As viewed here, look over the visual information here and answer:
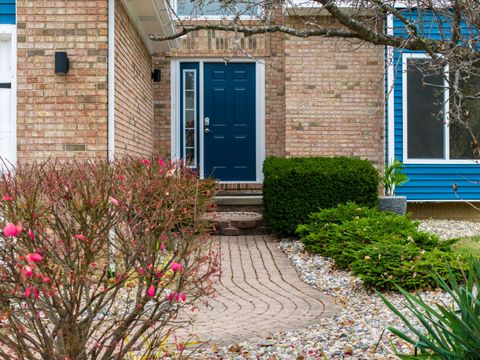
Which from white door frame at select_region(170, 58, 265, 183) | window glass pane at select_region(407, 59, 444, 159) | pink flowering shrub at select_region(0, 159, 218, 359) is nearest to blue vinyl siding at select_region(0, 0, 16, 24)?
pink flowering shrub at select_region(0, 159, 218, 359)

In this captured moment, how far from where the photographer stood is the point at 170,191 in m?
3.66

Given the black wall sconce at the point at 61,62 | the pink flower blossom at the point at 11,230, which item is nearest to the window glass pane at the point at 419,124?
the black wall sconce at the point at 61,62

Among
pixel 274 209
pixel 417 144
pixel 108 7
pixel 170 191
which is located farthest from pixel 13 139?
pixel 417 144

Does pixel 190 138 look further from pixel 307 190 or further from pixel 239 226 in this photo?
pixel 307 190

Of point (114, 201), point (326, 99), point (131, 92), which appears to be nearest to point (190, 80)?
point (326, 99)

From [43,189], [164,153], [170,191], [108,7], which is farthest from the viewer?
[164,153]

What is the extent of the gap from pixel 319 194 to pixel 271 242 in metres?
0.99

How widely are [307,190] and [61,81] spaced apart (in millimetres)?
3813

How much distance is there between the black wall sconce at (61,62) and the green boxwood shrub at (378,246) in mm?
3620

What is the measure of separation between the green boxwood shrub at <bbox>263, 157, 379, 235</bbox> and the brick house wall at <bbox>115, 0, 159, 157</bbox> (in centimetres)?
215

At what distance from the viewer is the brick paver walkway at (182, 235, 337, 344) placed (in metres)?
4.96

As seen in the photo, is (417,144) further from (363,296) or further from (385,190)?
(363,296)

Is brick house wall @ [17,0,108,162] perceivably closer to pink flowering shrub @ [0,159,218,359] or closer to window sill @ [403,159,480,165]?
pink flowering shrub @ [0,159,218,359]

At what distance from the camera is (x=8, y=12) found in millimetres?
7492
